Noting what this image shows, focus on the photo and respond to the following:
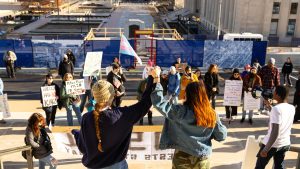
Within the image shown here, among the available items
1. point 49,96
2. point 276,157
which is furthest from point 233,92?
point 276,157

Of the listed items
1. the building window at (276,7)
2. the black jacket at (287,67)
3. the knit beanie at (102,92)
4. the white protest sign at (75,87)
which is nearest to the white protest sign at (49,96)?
the white protest sign at (75,87)

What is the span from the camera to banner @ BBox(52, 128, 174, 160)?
22.9 ft

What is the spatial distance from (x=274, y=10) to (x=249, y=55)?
21.4 m

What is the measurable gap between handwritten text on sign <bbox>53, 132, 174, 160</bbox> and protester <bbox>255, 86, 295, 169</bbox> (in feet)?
6.81

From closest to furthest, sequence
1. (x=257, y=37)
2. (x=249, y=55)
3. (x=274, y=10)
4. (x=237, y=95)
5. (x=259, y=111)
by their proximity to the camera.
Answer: (x=237, y=95) < (x=259, y=111) < (x=249, y=55) < (x=257, y=37) < (x=274, y=10)

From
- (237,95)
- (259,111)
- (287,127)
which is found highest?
(287,127)

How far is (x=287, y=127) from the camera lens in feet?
17.5

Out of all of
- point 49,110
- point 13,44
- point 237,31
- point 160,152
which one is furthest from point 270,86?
point 237,31

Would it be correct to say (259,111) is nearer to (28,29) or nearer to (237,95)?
(237,95)

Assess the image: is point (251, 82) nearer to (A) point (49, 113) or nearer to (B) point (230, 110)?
(B) point (230, 110)

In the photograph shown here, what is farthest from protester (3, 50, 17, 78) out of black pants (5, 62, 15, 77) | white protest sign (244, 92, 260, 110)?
white protest sign (244, 92, 260, 110)

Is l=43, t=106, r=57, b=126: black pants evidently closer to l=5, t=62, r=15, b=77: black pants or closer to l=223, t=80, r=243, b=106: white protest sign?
l=223, t=80, r=243, b=106: white protest sign

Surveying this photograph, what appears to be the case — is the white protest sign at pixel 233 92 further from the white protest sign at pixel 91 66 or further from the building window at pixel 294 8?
the building window at pixel 294 8

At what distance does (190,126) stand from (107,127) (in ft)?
2.97
